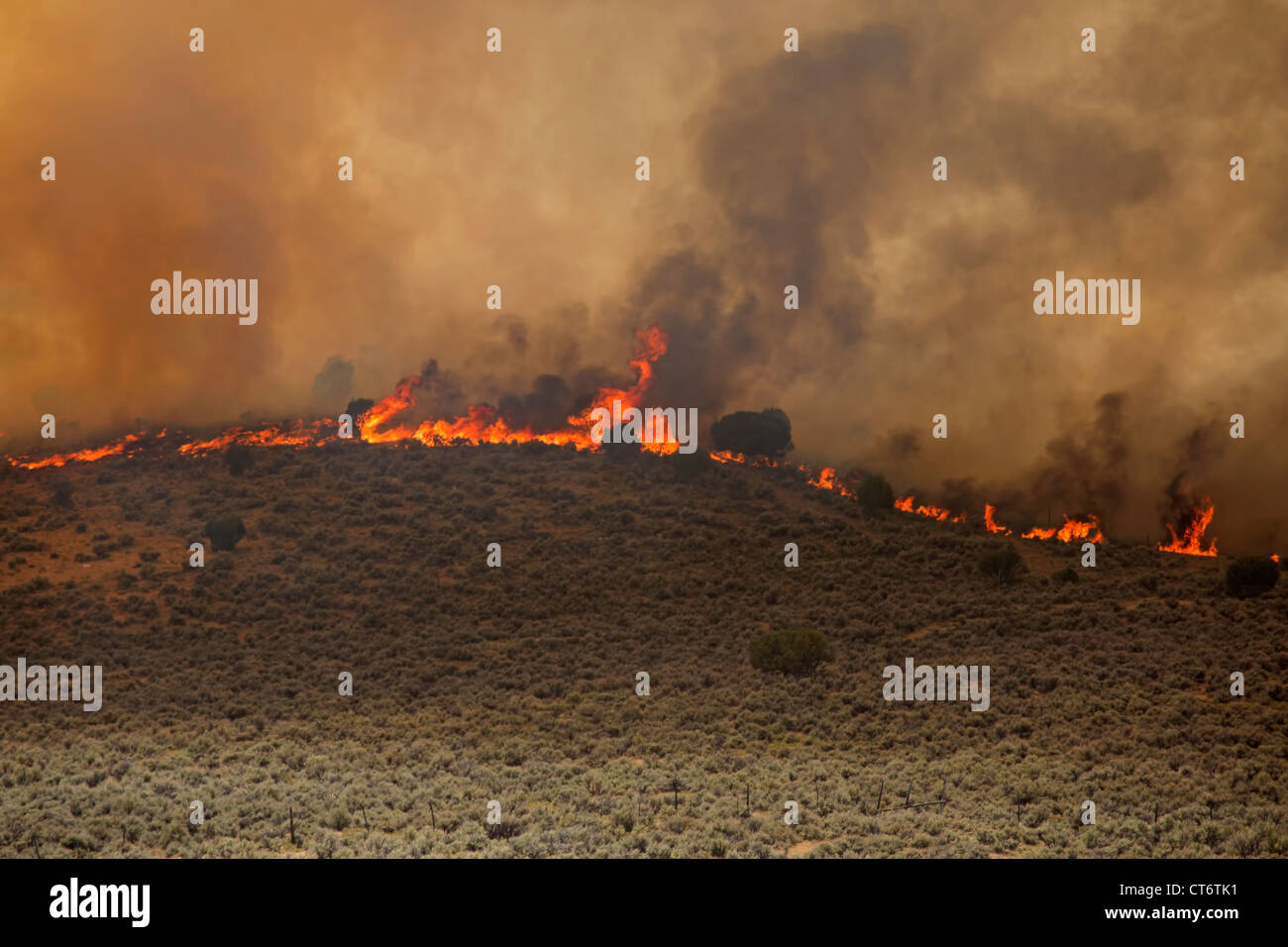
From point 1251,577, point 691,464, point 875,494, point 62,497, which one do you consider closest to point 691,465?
point 691,464

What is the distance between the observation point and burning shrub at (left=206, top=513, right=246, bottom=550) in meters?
70.1

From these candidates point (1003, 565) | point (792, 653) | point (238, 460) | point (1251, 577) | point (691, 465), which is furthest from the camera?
point (691, 465)

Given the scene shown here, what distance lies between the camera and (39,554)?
67.2 m

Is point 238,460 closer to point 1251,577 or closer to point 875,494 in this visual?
point 875,494

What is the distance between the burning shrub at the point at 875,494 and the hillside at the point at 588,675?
1220mm

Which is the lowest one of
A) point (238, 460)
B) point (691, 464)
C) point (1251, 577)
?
point (1251, 577)

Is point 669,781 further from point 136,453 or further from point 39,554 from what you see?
point 136,453

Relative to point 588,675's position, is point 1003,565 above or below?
above

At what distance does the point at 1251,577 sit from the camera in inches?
2190

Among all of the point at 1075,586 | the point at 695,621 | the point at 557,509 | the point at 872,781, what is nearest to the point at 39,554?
the point at 557,509

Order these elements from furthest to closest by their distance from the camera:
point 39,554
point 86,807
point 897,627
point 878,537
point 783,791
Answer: point 878,537 → point 39,554 → point 897,627 → point 783,791 → point 86,807

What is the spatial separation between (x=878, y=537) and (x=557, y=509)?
2582 cm

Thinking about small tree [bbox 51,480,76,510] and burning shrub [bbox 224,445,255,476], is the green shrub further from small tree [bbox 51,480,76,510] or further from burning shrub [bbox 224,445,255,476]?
small tree [bbox 51,480,76,510]

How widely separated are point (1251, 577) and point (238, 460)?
78.6 metres
